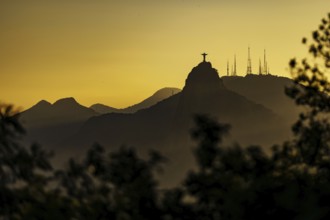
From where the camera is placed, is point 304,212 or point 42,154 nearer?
point 304,212

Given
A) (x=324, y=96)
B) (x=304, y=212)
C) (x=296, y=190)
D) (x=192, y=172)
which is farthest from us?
(x=324, y=96)

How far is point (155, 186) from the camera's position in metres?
24.4

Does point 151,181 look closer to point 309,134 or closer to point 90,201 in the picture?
point 90,201

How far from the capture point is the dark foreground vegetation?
881 inches

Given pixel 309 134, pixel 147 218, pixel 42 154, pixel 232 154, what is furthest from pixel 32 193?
pixel 309 134

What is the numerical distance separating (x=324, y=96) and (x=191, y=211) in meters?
19.0

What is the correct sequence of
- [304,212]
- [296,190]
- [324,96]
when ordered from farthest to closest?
[324,96], [296,190], [304,212]

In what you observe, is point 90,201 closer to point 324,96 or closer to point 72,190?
point 72,190

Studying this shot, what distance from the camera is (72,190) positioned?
81.7 feet

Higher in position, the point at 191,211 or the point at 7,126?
the point at 7,126

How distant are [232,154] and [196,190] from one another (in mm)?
1749

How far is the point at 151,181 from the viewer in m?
24.3

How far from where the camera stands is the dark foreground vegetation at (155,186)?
73.4 ft

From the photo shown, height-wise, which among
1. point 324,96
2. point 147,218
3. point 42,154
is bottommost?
point 147,218
